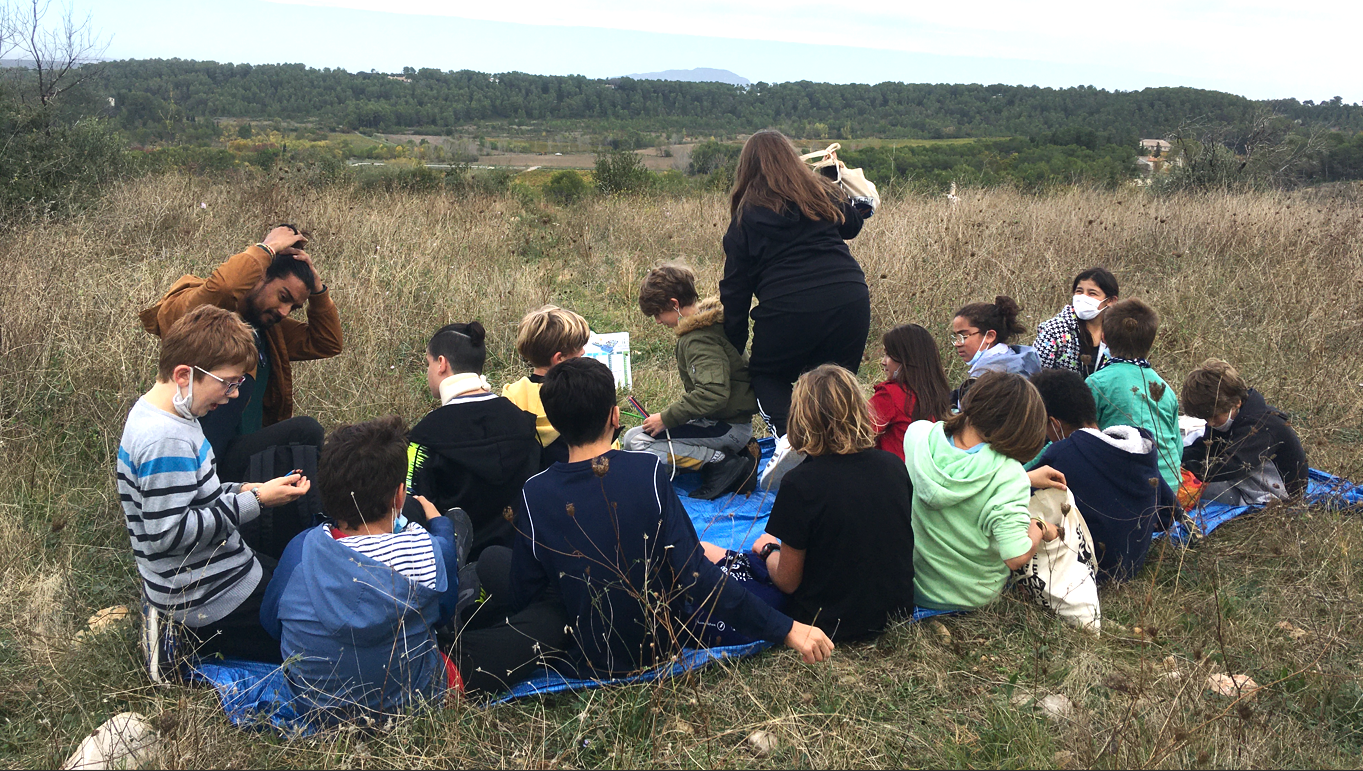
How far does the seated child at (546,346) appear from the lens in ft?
11.5

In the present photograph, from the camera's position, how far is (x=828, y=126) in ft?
140

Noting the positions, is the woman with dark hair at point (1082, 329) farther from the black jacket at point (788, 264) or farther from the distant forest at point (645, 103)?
the distant forest at point (645, 103)

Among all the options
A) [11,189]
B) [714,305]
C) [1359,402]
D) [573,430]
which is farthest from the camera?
[11,189]

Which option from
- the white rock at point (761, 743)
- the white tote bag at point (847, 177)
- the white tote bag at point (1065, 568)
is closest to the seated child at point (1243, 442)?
the white tote bag at point (1065, 568)

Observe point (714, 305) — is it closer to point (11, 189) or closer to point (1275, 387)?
point (1275, 387)

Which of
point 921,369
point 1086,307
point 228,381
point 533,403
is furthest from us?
point 1086,307

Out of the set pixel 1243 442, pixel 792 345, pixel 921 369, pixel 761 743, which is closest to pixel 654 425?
pixel 792 345

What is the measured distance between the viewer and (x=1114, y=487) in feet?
9.84

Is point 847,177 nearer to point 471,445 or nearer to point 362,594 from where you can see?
point 471,445

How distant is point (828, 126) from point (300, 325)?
42.3 metres

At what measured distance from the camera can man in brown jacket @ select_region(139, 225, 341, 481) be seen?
3223mm

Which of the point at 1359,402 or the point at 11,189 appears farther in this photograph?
the point at 11,189

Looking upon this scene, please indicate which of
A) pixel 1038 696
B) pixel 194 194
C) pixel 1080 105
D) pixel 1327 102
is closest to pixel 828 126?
pixel 1080 105

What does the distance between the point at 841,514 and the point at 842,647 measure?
53 centimetres
